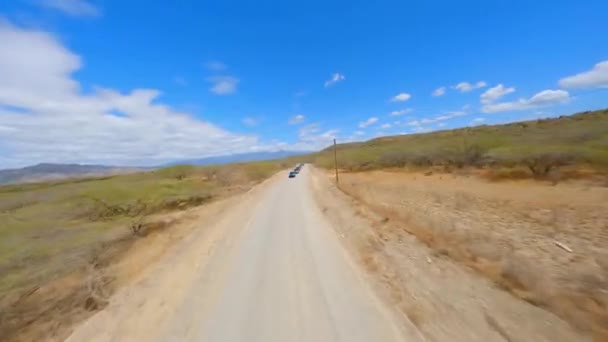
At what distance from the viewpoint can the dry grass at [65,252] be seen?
23.1 ft

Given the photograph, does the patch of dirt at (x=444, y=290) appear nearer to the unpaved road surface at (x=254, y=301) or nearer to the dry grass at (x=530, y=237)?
the dry grass at (x=530, y=237)

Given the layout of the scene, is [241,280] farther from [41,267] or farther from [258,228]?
[41,267]

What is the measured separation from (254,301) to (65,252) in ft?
34.6

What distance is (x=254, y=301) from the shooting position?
6.28 m

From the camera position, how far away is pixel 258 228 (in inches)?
534

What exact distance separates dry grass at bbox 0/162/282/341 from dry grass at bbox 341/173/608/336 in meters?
9.28

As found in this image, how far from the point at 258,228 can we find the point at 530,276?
989 cm

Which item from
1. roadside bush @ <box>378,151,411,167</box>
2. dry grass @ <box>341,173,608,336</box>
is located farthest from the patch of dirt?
roadside bush @ <box>378,151,411,167</box>

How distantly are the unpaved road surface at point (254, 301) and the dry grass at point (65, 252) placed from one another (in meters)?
1.31

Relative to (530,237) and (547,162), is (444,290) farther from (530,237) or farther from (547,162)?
(547,162)

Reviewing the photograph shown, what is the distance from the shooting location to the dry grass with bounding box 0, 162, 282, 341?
703 cm

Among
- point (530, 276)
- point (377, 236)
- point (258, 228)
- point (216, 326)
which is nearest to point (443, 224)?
point (377, 236)

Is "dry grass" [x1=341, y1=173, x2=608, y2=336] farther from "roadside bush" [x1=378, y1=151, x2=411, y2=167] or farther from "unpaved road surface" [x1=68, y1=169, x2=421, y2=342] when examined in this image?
"roadside bush" [x1=378, y1=151, x2=411, y2=167]

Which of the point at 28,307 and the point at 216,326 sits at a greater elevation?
the point at 216,326
